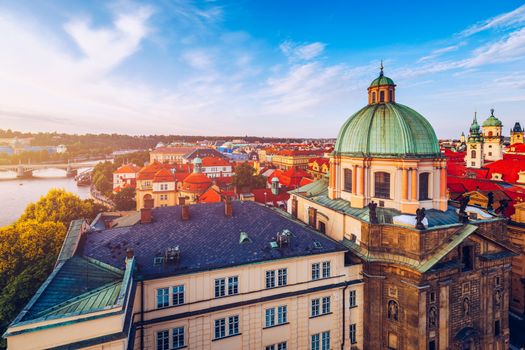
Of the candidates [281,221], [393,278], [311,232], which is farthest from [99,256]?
[393,278]

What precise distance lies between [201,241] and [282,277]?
6.50 m

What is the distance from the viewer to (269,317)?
76.2 feet

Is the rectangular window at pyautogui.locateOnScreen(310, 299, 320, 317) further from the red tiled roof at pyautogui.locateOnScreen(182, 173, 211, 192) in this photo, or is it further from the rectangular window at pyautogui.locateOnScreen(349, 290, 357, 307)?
the red tiled roof at pyautogui.locateOnScreen(182, 173, 211, 192)

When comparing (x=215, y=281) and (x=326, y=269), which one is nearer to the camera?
(x=215, y=281)

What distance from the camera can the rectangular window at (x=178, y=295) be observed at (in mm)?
20828

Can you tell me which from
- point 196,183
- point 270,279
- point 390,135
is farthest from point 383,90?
point 196,183

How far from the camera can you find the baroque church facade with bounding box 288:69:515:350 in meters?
23.5

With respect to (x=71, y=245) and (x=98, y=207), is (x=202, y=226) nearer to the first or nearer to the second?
(x=71, y=245)

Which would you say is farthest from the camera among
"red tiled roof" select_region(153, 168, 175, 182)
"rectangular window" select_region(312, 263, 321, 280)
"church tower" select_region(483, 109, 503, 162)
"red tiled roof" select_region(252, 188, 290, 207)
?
"church tower" select_region(483, 109, 503, 162)

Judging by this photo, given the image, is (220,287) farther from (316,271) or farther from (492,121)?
(492,121)

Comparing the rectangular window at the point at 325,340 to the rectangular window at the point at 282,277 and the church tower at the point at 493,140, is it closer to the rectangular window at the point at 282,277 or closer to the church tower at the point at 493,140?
the rectangular window at the point at 282,277

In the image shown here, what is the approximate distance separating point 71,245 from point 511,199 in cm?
4672

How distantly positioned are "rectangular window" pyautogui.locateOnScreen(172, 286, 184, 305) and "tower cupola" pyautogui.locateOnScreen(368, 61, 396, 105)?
24.3 m

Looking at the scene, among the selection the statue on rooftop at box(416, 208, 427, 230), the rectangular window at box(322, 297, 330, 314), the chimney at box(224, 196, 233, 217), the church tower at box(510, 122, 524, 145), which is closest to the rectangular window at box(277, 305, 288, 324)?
the rectangular window at box(322, 297, 330, 314)
